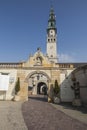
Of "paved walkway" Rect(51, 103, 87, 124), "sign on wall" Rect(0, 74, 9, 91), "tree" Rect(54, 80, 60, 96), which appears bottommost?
"paved walkway" Rect(51, 103, 87, 124)

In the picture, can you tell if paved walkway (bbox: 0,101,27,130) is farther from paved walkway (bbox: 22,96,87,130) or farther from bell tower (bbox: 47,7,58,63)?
bell tower (bbox: 47,7,58,63)

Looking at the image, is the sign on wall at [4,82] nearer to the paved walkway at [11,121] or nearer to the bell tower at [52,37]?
the paved walkway at [11,121]

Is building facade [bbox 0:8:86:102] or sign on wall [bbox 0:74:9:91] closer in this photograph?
sign on wall [bbox 0:74:9:91]

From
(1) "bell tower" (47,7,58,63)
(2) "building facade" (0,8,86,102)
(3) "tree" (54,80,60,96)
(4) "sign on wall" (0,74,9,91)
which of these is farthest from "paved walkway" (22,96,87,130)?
(1) "bell tower" (47,7,58,63)

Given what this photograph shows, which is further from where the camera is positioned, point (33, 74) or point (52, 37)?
point (52, 37)

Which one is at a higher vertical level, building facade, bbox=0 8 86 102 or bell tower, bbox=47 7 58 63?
bell tower, bbox=47 7 58 63

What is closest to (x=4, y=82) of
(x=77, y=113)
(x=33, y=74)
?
(x=33, y=74)

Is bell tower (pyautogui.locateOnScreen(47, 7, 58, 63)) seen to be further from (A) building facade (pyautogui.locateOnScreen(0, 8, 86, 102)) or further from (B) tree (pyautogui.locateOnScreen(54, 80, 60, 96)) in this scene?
(B) tree (pyautogui.locateOnScreen(54, 80, 60, 96))

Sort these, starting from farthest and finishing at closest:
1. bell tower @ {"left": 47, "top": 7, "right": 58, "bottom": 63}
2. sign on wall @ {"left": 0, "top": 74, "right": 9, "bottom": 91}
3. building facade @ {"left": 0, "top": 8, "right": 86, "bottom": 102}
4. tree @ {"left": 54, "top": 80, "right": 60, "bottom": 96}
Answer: bell tower @ {"left": 47, "top": 7, "right": 58, "bottom": 63} → building facade @ {"left": 0, "top": 8, "right": 86, "bottom": 102} → sign on wall @ {"left": 0, "top": 74, "right": 9, "bottom": 91} → tree @ {"left": 54, "top": 80, "right": 60, "bottom": 96}

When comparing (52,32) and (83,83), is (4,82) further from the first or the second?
(52,32)

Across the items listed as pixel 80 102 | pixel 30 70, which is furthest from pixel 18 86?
pixel 80 102

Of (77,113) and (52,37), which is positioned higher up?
(52,37)

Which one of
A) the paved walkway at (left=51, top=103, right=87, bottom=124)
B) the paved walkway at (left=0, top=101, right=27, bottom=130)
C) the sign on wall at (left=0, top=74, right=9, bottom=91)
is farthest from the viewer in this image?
the sign on wall at (left=0, top=74, right=9, bottom=91)

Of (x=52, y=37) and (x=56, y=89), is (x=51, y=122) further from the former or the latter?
(x=52, y=37)
